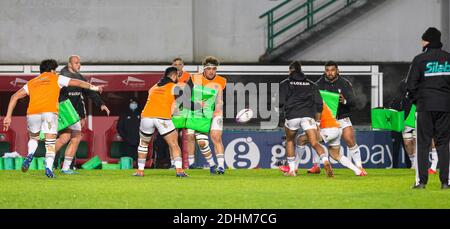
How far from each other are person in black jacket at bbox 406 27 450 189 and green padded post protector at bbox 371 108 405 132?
9.99 metres

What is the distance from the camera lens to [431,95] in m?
15.9

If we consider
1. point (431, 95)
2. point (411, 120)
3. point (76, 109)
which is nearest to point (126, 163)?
point (76, 109)

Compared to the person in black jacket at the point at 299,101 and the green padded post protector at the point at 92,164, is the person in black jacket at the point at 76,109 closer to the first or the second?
the person in black jacket at the point at 299,101

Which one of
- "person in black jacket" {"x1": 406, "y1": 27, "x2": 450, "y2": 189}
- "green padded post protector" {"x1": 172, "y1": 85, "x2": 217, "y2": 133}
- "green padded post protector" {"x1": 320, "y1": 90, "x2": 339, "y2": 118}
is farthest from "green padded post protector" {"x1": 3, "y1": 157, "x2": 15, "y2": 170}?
"person in black jacket" {"x1": 406, "y1": 27, "x2": 450, "y2": 189}

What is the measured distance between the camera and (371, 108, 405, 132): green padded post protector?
26094mm

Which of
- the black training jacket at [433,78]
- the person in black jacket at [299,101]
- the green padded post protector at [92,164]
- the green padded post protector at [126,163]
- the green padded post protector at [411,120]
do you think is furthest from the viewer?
the green padded post protector at [126,163]

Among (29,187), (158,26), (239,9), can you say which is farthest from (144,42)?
(29,187)

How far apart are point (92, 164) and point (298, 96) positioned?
778 centimetres

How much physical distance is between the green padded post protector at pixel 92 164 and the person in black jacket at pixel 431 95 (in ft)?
38.9

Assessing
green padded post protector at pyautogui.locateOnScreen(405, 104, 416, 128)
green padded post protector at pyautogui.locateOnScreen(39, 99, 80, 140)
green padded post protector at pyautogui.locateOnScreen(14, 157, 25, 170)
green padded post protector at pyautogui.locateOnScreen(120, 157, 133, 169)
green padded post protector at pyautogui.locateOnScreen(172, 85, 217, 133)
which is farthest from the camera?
green padded post protector at pyautogui.locateOnScreen(120, 157, 133, 169)

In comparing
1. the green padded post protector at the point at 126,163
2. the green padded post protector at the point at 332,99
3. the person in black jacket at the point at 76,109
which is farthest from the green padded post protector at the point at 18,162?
the green padded post protector at the point at 332,99

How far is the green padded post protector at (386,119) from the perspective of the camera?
26094mm

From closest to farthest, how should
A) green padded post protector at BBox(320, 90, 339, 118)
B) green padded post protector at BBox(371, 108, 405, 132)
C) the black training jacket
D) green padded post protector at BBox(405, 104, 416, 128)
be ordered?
the black training jacket, green padded post protector at BBox(320, 90, 339, 118), green padded post protector at BBox(405, 104, 416, 128), green padded post protector at BBox(371, 108, 405, 132)

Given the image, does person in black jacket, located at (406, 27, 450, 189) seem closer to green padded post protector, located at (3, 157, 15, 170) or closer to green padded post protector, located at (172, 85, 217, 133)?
green padded post protector, located at (172, 85, 217, 133)
